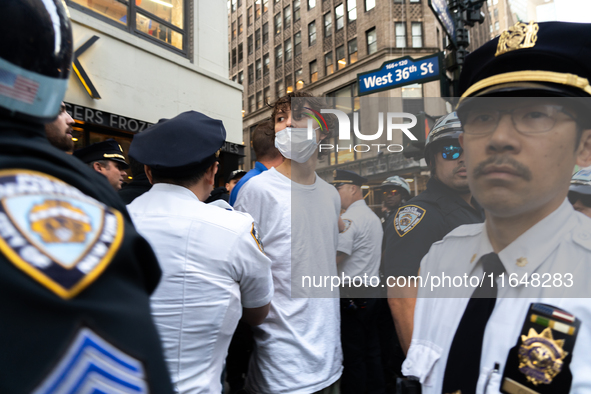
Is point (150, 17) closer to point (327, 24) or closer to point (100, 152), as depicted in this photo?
point (100, 152)

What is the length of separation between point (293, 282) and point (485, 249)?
1193 mm

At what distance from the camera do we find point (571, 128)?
3.03ft

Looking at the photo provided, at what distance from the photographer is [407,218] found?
4.51 ft

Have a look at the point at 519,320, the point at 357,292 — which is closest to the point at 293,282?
the point at 357,292

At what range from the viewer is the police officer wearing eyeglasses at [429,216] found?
48.4 inches

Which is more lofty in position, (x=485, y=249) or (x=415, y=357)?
(x=485, y=249)

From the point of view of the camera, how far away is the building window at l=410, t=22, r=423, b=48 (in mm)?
23364

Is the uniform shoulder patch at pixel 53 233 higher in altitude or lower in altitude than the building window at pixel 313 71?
lower

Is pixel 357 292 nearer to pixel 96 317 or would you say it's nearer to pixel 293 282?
pixel 293 282

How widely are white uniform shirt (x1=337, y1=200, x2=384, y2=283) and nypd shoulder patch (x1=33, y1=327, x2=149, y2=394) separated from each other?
114cm

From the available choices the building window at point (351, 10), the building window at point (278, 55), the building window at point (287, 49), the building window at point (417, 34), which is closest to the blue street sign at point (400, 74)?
the building window at point (417, 34)

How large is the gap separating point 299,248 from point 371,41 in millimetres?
25753

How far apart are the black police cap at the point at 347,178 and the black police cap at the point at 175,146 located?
630mm

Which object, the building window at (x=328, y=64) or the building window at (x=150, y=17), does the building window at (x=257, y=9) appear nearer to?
the building window at (x=328, y=64)
